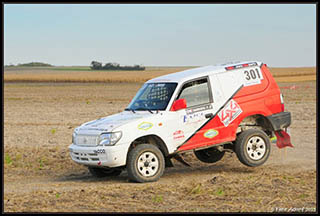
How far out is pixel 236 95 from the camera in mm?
12633

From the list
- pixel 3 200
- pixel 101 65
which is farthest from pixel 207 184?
pixel 101 65

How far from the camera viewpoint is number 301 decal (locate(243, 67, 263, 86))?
12.8 m

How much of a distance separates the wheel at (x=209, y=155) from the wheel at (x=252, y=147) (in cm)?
133

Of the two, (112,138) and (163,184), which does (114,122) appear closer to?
(112,138)

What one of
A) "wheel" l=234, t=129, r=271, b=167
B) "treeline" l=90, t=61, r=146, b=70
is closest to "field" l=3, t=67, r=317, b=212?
"wheel" l=234, t=129, r=271, b=167

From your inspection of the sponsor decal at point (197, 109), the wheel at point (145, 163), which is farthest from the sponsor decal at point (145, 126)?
the sponsor decal at point (197, 109)

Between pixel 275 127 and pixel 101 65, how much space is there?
6992cm

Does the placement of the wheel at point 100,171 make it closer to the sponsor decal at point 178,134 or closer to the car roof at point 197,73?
the sponsor decal at point 178,134

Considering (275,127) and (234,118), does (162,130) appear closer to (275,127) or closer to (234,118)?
(234,118)

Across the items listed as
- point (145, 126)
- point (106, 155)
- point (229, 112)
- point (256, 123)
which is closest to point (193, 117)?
point (229, 112)

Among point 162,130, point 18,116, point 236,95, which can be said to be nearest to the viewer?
point 162,130

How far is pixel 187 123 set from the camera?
39.5ft

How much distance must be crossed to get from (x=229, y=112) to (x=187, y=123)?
102cm

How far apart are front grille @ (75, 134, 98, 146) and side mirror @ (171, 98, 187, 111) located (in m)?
1.69
